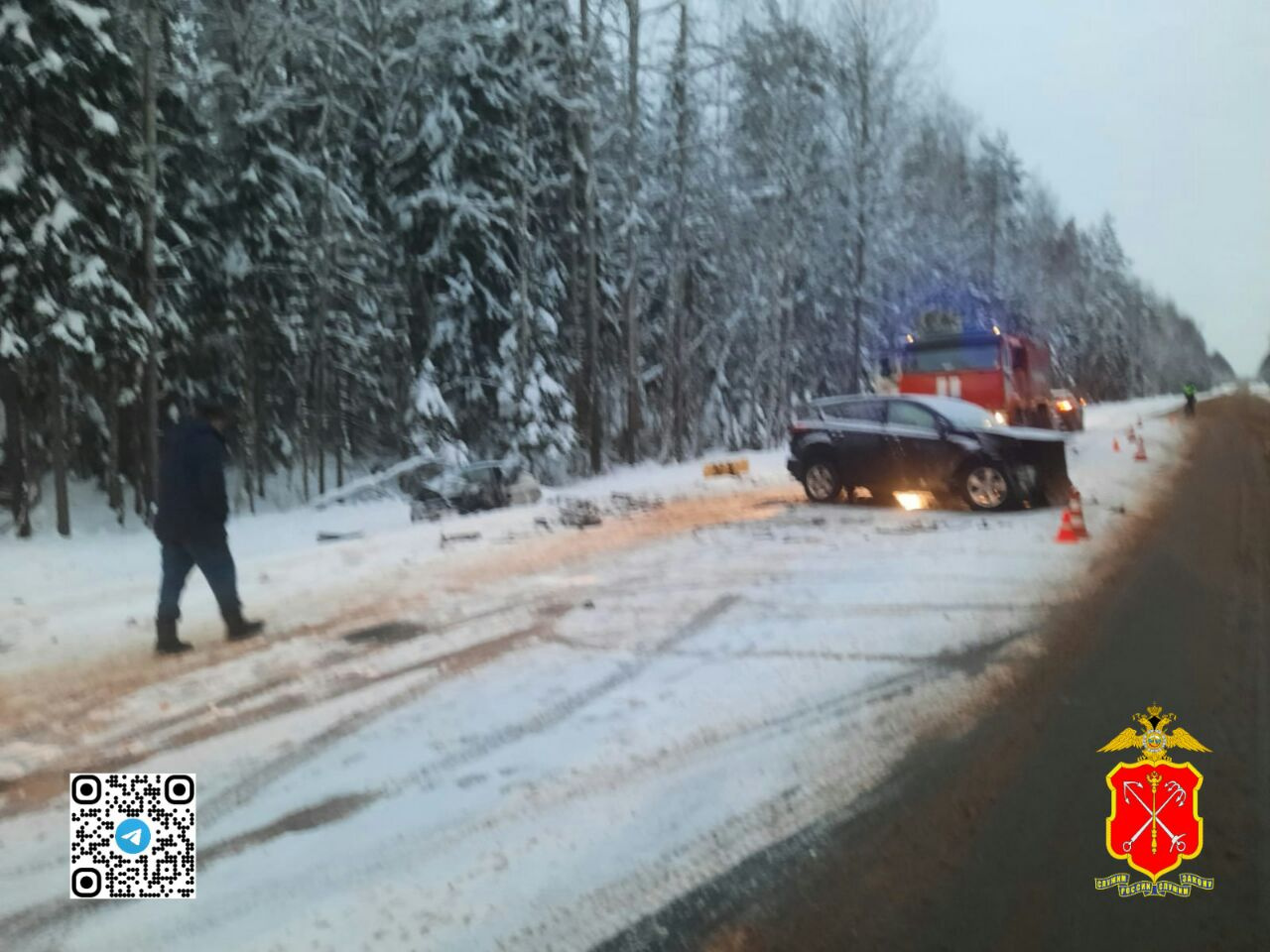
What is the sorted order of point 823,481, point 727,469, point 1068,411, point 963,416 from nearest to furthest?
1. point 963,416
2. point 823,481
3. point 727,469
4. point 1068,411

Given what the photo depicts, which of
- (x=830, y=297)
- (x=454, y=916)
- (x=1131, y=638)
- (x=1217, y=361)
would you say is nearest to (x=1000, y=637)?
(x=1131, y=638)

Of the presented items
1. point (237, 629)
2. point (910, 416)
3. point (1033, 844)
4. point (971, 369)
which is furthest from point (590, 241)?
point (1033, 844)

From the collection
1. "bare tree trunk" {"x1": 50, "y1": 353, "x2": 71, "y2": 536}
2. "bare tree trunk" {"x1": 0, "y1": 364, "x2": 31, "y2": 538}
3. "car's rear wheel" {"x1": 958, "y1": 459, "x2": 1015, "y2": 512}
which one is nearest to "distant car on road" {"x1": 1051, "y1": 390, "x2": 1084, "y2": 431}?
"car's rear wheel" {"x1": 958, "y1": 459, "x2": 1015, "y2": 512}

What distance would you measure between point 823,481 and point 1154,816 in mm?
11200

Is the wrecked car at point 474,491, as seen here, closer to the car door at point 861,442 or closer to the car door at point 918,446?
the car door at point 861,442

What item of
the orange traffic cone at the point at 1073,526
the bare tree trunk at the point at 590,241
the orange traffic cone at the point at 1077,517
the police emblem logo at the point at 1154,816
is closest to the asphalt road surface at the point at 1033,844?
the police emblem logo at the point at 1154,816

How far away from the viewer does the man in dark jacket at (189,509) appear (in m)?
7.37

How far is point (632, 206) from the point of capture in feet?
87.2

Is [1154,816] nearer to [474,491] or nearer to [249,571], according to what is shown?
[249,571]

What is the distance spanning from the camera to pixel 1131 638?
7148 mm

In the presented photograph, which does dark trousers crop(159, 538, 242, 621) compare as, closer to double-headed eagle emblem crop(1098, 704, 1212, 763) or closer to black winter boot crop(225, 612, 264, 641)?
black winter boot crop(225, 612, 264, 641)

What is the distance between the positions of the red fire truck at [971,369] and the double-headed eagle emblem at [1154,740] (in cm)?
1632

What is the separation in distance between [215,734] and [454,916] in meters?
2.59

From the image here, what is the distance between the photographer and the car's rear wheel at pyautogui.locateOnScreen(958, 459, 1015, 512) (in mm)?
13438
